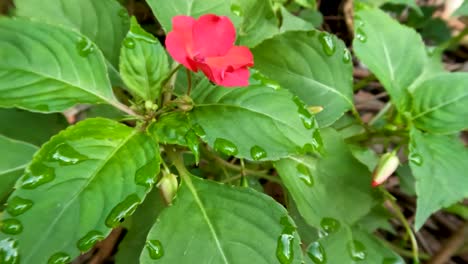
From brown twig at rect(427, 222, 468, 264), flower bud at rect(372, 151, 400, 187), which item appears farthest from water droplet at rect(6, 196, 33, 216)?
brown twig at rect(427, 222, 468, 264)

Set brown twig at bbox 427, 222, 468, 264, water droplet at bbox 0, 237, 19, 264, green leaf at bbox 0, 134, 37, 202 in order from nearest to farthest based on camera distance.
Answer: water droplet at bbox 0, 237, 19, 264, green leaf at bbox 0, 134, 37, 202, brown twig at bbox 427, 222, 468, 264

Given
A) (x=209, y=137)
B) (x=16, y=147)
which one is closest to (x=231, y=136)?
(x=209, y=137)

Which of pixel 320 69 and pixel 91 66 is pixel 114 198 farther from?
pixel 320 69

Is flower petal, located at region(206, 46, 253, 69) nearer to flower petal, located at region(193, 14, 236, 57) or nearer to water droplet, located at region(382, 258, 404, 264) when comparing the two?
flower petal, located at region(193, 14, 236, 57)

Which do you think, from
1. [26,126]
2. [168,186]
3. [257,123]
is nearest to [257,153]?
[257,123]

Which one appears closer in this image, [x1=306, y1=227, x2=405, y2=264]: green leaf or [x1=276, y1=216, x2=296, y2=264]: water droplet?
[x1=276, y1=216, x2=296, y2=264]: water droplet

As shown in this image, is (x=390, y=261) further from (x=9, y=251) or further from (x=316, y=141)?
(x=9, y=251)
